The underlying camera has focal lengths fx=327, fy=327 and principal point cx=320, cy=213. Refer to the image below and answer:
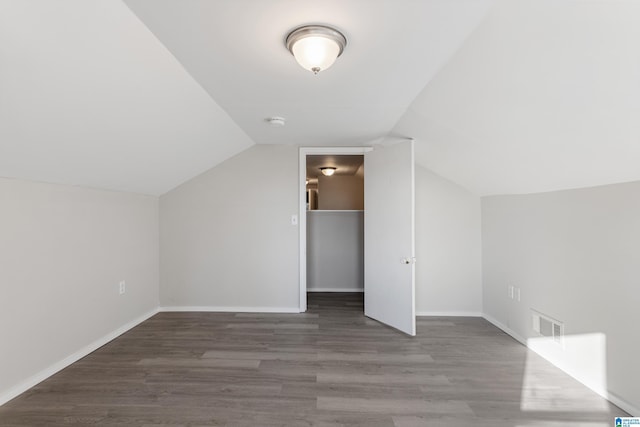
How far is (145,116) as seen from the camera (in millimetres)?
2309

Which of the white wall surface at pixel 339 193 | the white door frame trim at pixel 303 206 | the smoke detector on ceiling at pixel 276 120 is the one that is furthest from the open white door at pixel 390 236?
the white wall surface at pixel 339 193

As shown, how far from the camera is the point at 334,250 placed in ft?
17.2

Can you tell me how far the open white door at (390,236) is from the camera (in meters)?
3.34

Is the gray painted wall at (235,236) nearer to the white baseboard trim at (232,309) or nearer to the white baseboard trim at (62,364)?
the white baseboard trim at (232,309)

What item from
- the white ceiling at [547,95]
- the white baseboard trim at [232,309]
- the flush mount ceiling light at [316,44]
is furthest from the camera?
the white baseboard trim at [232,309]

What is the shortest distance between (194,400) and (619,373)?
269 cm

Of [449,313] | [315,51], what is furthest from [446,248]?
[315,51]

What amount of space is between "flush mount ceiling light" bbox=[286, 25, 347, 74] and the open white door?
184 cm

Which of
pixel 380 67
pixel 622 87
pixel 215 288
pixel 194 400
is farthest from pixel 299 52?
pixel 215 288

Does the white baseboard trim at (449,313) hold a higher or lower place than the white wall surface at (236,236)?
lower

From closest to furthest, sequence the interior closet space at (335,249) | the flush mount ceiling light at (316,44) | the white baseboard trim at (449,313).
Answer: the flush mount ceiling light at (316,44), the white baseboard trim at (449,313), the interior closet space at (335,249)

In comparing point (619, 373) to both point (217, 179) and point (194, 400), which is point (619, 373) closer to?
point (194, 400)

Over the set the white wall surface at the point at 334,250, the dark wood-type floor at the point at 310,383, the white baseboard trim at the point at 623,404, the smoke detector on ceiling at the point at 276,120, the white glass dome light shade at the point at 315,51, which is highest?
the smoke detector on ceiling at the point at 276,120

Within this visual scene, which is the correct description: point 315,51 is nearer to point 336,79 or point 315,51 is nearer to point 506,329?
point 336,79
